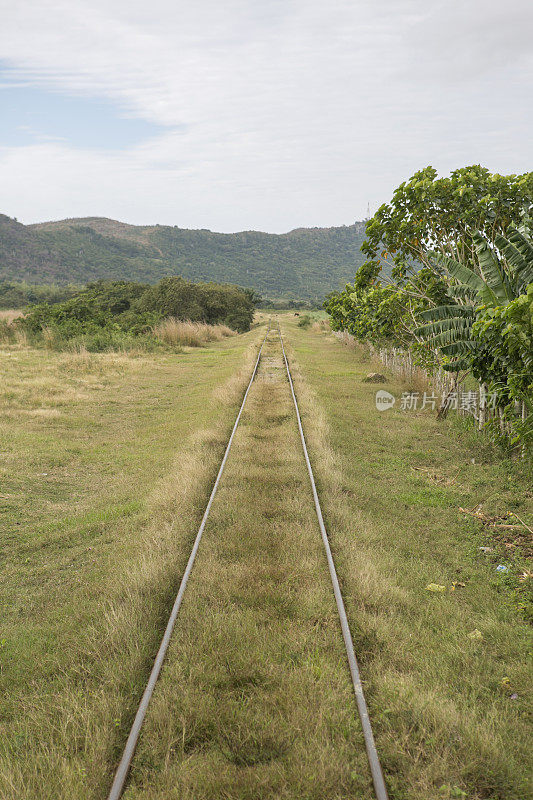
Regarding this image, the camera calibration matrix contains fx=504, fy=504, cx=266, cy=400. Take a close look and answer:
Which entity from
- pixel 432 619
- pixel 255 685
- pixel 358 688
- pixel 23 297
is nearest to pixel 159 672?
pixel 255 685

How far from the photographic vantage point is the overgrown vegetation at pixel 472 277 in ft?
20.9

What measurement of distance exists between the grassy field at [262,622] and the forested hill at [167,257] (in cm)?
10109

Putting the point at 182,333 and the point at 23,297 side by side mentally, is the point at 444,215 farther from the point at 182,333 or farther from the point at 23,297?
the point at 23,297

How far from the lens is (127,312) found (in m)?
36.0

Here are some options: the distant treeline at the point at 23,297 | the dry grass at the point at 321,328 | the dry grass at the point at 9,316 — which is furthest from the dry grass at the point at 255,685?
the distant treeline at the point at 23,297

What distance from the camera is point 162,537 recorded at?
624 centimetres

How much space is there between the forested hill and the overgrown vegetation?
9882 centimetres

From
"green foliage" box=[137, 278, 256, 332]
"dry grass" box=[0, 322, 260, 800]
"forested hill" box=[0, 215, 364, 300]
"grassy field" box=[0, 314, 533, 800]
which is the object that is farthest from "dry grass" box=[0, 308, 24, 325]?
"forested hill" box=[0, 215, 364, 300]

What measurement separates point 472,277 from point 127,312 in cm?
3096

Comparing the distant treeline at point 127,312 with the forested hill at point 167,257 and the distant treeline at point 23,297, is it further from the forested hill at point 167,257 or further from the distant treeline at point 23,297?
the forested hill at point 167,257

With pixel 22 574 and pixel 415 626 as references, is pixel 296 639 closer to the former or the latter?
pixel 415 626

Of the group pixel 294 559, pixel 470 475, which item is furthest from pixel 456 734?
pixel 470 475

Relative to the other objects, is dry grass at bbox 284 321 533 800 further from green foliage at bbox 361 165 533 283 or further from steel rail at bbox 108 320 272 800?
green foliage at bbox 361 165 533 283

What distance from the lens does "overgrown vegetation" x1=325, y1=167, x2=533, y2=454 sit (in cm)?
637
